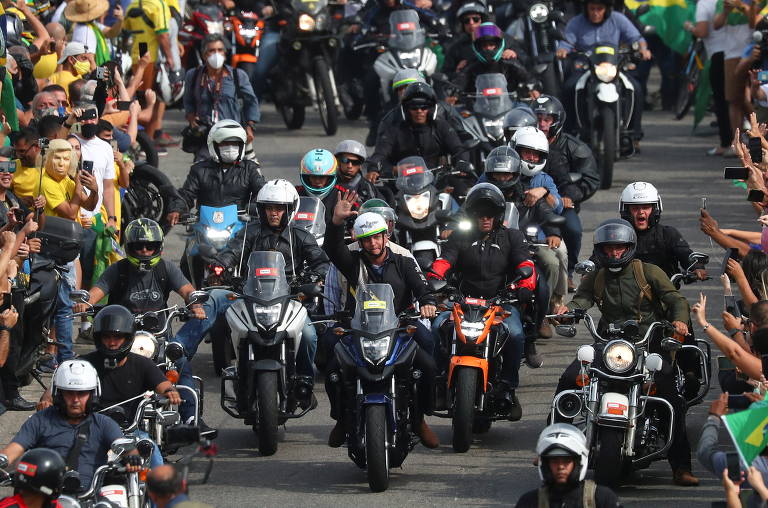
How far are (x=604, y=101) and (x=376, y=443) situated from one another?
9806mm

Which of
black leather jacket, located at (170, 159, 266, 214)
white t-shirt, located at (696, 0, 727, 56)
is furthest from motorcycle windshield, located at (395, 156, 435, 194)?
white t-shirt, located at (696, 0, 727, 56)

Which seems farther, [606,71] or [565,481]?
[606,71]

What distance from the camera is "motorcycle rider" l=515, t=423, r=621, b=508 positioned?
1051 cm

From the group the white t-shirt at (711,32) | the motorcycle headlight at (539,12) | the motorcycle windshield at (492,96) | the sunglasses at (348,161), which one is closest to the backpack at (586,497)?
the sunglasses at (348,161)

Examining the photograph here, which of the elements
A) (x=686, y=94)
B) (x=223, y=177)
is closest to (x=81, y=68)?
(x=223, y=177)

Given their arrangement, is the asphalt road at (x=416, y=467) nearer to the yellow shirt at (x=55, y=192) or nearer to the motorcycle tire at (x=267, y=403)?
the motorcycle tire at (x=267, y=403)

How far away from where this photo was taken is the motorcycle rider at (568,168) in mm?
18250

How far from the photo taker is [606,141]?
21984mm

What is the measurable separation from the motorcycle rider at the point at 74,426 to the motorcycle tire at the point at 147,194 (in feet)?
27.7

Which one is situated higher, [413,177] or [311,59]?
[413,177]

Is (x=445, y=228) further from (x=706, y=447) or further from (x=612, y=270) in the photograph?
(x=706, y=447)

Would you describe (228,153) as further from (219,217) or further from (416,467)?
(416,467)

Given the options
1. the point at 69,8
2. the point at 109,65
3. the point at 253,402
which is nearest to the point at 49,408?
the point at 253,402

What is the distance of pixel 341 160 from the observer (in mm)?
17859
